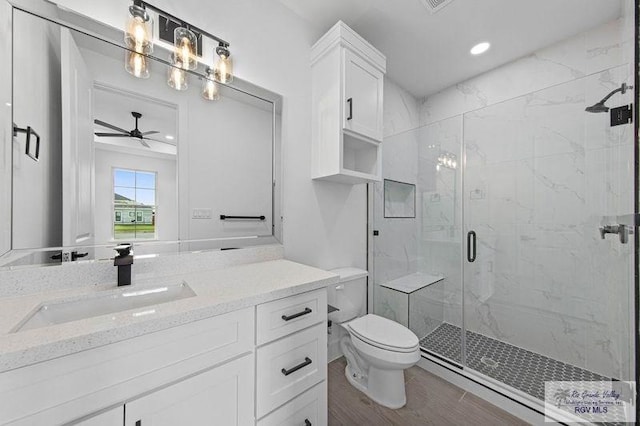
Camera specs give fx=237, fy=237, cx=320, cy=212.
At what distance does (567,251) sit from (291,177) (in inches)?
84.4

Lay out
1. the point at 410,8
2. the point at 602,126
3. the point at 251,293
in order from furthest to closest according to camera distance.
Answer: the point at 410,8, the point at 602,126, the point at 251,293

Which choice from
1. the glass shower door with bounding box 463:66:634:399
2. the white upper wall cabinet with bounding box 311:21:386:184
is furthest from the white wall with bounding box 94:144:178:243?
the glass shower door with bounding box 463:66:634:399

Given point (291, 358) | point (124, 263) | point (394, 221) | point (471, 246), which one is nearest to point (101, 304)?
point (124, 263)

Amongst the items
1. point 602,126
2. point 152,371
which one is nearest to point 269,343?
point 152,371

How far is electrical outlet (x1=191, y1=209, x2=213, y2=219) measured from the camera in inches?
50.1

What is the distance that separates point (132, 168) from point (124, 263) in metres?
0.44

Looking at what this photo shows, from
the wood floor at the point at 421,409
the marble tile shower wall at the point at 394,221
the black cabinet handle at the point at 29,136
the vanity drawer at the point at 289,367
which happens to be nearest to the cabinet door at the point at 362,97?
the marble tile shower wall at the point at 394,221

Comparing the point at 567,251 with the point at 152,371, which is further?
the point at 567,251

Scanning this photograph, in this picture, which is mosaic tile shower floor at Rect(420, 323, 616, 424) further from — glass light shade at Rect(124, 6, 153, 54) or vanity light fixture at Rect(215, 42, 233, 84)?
glass light shade at Rect(124, 6, 153, 54)

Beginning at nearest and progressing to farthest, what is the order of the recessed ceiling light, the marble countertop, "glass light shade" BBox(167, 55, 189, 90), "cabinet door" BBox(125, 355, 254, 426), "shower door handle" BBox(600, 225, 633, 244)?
the marble countertop → "cabinet door" BBox(125, 355, 254, 426) → "shower door handle" BBox(600, 225, 633, 244) → "glass light shade" BBox(167, 55, 189, 90) → the recessed ceiling light

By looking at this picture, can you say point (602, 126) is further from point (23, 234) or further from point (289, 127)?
point (23, 234)

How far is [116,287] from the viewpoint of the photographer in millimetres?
951

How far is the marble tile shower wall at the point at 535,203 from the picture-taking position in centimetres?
167

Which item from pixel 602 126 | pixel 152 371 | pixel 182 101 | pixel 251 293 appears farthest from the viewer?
pixel 602 126
